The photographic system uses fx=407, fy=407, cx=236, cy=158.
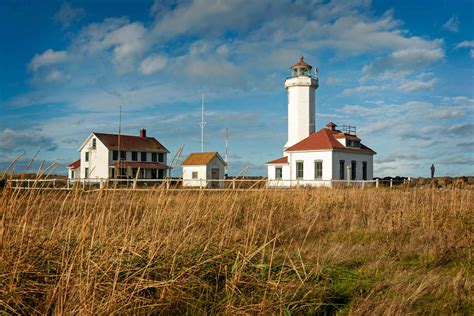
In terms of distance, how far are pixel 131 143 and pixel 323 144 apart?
63.5 feet

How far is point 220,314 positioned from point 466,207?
6662 mm

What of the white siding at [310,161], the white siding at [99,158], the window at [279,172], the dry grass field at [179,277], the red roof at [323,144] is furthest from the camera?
the white siding at [99,158]

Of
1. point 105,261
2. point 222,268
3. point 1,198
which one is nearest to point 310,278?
point 222,268

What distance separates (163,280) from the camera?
10.5 ft

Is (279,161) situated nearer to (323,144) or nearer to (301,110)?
(323,144)

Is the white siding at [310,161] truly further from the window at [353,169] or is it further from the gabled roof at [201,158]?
the gabled roof at [201,158]

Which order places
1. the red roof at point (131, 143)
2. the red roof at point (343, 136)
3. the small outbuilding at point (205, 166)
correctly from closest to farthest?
the red roof at point (343, 136)
the small outbuilding at point (205, 166)
the red roof at point (131, 143)

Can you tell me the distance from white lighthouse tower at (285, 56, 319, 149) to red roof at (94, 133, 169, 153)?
47.2 ft

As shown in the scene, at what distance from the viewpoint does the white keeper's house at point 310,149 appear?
→ 30448 mm

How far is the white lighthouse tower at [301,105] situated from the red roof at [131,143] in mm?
Answer: 14378

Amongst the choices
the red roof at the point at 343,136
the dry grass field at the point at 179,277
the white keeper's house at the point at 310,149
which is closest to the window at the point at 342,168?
the white keeper's house at the point at 310,149

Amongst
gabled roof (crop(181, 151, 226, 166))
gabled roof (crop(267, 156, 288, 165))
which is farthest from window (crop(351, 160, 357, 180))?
gabled roof (crop(181, 151, 226, 166))

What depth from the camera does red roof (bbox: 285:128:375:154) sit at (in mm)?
30469

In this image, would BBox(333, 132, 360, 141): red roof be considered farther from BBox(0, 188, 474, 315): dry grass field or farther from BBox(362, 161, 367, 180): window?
BBox(0, 188, 474, 315): dry grass field
